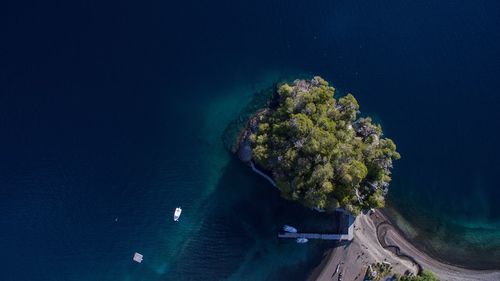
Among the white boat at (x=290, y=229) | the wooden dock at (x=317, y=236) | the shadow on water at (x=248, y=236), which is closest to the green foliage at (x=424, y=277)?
the wooden dock at (x=317, y=236)

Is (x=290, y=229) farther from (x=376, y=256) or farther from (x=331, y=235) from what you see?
(x=376, y=256)

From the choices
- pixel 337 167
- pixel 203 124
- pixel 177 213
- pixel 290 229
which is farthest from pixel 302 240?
pixel 203 124

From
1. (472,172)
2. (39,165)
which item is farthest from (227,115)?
(472,172)

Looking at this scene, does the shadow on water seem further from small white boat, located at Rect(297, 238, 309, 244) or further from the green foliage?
the green foliage

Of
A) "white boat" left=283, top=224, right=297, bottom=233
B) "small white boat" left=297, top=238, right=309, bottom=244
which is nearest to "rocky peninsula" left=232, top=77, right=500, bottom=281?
"small white boat" left=297, top=238, right=309, bottom=244

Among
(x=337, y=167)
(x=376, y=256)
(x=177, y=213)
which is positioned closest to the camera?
(x=337, y=167)

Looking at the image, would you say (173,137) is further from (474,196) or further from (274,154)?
(474,196)
